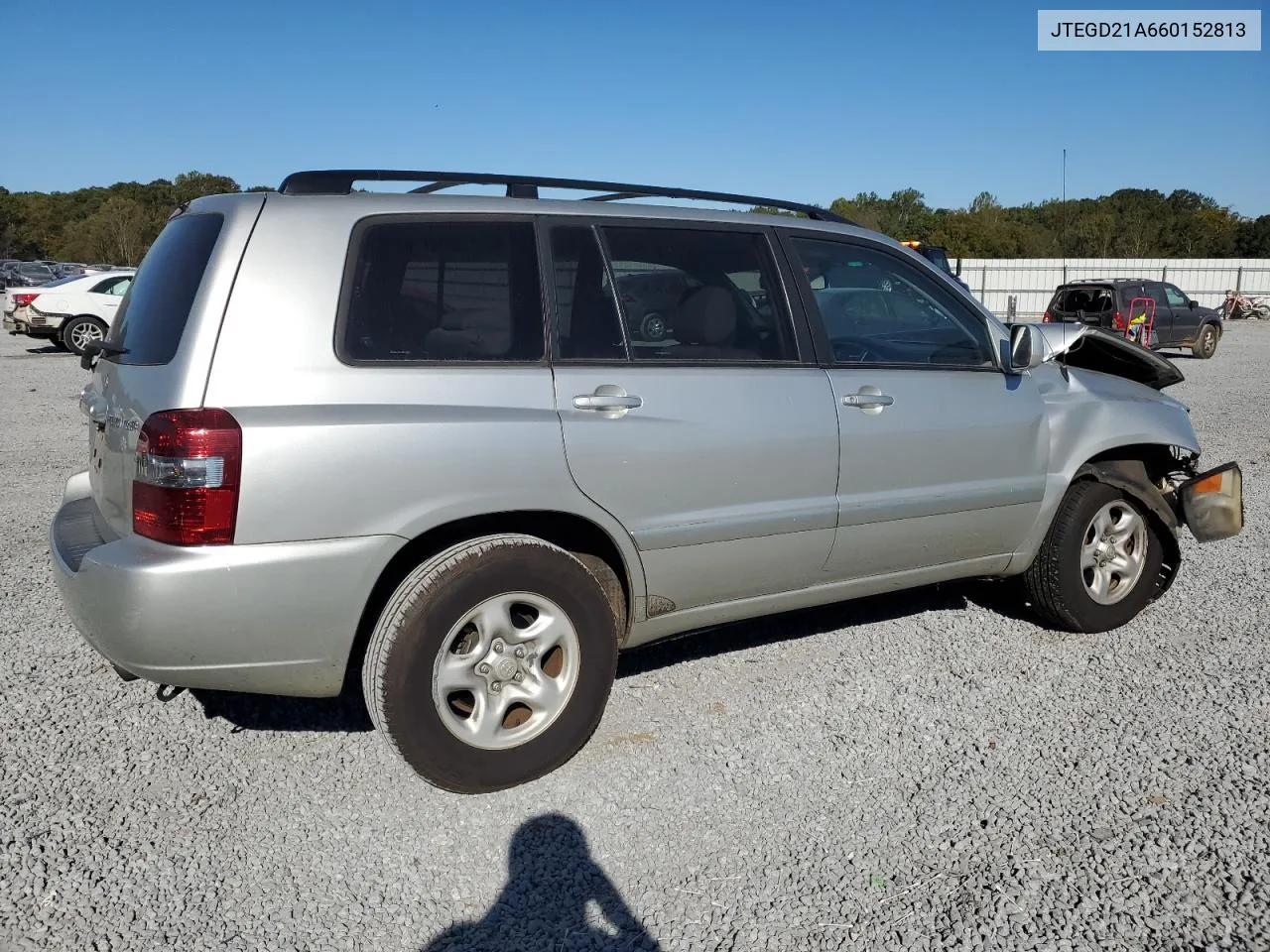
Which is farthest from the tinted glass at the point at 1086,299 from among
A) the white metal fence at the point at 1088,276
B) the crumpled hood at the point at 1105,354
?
the crumpled hood at the point at 1105,354

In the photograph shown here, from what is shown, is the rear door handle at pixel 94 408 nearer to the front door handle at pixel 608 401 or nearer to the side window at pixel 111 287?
the front door handle at pixel 608 401

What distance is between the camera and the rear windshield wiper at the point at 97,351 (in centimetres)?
335

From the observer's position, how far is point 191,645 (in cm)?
280

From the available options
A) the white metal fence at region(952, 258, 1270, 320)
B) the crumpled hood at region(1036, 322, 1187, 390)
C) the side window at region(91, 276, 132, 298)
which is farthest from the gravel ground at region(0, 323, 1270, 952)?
the white metal fence at region(952, 258, 1270, 320)

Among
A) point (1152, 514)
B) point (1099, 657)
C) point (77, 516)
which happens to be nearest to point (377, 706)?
point (77, 516)

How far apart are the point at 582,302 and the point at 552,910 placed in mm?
1881

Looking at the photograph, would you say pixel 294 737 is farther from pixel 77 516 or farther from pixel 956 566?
pixel 956 566

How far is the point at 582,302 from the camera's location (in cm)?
337

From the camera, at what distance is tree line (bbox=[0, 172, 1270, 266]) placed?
189 ft

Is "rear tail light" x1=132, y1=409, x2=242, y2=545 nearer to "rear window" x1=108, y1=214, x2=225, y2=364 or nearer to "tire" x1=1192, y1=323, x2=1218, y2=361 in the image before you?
"rear window" x1=108, y1=214, x2=225, y2=364

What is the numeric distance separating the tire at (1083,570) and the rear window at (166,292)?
355 centimetres

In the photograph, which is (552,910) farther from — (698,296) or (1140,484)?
(1140,484)

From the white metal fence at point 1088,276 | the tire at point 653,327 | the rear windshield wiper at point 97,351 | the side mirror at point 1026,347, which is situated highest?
the white metal fence at point 1088,276

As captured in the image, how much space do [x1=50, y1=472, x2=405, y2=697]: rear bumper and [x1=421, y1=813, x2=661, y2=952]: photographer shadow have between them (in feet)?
2.66
